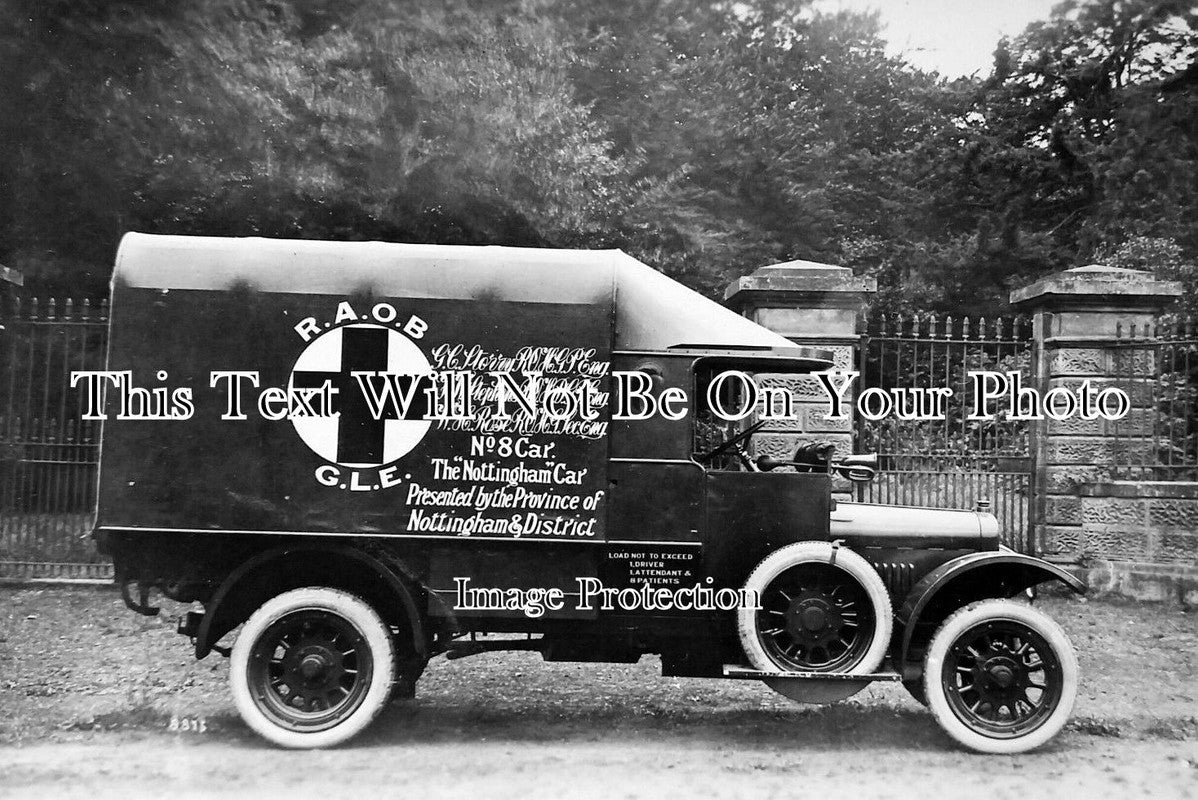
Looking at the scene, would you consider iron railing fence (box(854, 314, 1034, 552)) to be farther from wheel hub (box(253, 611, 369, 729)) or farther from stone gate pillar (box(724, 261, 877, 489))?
wheel hub (box(253, 611, 369, 729))

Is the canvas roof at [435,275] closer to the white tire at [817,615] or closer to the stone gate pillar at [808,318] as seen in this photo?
the white tire at [817,615]

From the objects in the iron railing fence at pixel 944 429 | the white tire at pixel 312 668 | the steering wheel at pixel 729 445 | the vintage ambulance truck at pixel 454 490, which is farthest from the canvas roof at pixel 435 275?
the iron railing fence at pixel 944 429

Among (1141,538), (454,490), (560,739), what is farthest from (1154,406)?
(454,490)

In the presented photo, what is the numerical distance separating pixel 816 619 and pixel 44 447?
673 cm

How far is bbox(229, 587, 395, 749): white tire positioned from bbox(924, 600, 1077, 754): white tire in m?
2.59

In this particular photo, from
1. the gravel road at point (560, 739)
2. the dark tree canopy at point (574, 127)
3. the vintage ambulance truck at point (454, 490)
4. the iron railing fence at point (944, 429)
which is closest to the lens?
the gravel road at point (560, 739)

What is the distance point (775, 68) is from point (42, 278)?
571cm

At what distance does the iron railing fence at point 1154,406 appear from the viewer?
818 centimetres

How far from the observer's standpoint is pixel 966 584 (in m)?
4.92

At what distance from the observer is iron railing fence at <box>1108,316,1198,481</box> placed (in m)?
8.18

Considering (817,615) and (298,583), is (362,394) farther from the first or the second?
(817,615)

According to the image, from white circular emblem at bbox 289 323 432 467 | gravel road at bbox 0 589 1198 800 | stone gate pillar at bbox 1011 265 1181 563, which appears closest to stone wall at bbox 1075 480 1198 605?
stone gate pillar at bbox 1011 265 1181 563

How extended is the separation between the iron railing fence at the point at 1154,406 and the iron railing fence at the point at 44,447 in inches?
328

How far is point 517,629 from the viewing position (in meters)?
4.71
